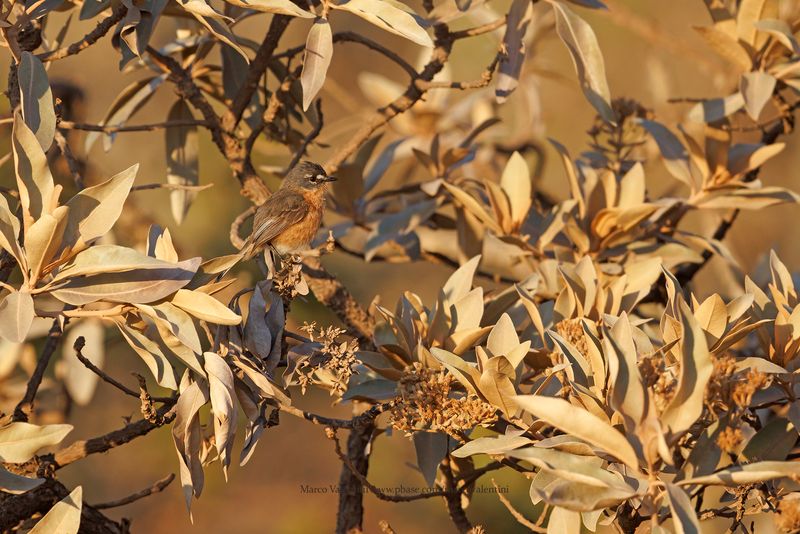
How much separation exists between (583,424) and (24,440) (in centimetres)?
105

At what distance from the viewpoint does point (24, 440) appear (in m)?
1.72

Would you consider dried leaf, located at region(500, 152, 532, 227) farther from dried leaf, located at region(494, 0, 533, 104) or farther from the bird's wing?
the bird's wing

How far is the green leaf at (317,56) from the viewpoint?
7.16 ft

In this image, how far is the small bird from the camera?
3148 millimetres

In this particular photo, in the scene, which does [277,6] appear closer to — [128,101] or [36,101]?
[36,101]

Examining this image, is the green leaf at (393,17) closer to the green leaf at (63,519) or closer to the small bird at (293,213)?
the small bird at (293,213)

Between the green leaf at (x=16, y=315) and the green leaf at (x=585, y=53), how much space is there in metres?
1.63

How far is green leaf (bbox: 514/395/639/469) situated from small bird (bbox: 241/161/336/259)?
59.7 inches

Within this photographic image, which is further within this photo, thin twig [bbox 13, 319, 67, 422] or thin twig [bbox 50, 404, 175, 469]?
thin twig [bbox 13, 319, 67, 422]

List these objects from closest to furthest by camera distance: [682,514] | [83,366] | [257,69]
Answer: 1. [682,514]
2. [257,69]
3. [83,366]

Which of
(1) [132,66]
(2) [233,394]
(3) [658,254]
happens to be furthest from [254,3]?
(3) [658,254]

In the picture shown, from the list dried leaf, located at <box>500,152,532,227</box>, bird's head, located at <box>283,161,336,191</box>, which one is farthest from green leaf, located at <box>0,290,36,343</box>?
bird's head, located at <box>283,161,336,191</box>

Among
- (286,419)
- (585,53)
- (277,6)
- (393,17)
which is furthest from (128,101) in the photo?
(286,419)

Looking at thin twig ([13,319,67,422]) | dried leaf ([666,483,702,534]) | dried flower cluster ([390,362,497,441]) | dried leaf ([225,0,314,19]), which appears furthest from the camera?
thin twig ([13,319,67,422])
